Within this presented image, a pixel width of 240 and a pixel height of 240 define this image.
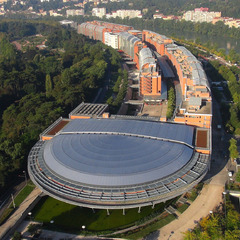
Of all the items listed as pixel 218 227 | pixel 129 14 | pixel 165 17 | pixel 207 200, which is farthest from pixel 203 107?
pixel 129 14

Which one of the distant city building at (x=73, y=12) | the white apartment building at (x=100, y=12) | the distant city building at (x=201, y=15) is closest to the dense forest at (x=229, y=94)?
the distant city building at (x=201, y=15)

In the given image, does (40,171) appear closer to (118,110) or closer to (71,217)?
(71,217)

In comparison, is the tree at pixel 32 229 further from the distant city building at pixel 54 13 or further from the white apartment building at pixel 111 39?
the distant city building at pixel 54 13

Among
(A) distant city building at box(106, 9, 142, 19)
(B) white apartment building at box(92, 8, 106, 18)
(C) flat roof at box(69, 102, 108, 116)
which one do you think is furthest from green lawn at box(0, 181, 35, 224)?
(B) white apartment building at box(92, 8, 106, 18)

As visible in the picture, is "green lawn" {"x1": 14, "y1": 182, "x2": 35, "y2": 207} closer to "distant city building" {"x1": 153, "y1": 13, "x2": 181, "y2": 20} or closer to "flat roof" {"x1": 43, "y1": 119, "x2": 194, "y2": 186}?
"flat roof" {"x1": 43, "y1": 119, "x2": 194, "y2": 186}

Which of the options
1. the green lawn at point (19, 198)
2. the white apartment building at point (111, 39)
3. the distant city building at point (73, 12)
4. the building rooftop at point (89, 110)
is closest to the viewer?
the green lawn at point (19, 198)

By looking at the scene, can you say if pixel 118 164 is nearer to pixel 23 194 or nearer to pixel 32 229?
pixel 32 229

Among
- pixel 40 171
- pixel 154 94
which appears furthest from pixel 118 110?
pixel 40 171
